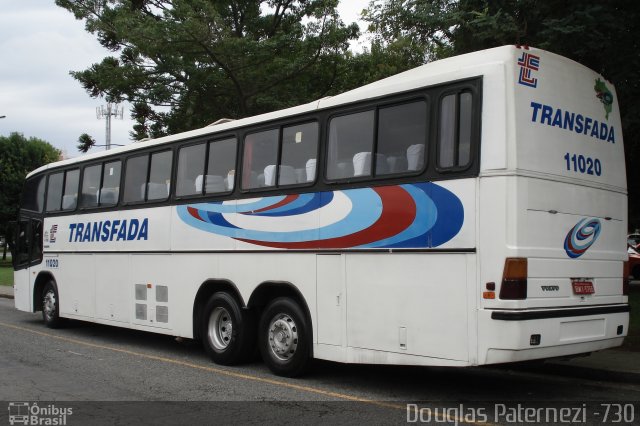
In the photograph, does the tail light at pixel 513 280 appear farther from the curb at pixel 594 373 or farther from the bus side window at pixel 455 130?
the curb at pixel 594 373

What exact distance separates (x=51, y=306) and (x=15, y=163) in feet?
120

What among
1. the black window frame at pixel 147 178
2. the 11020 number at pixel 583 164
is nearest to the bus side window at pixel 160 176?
the black window frame at pixel 147 178

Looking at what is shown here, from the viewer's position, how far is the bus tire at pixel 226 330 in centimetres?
946

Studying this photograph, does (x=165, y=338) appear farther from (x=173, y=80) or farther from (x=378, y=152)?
(x=173, y=80)

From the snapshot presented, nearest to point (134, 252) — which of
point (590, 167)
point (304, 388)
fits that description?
point (304, 388)

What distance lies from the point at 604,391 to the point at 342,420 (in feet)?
11.3

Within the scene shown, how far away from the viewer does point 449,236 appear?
6941mm

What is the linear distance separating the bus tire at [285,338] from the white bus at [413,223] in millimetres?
29

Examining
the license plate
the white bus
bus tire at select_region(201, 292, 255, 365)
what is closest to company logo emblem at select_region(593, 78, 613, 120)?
the white bus

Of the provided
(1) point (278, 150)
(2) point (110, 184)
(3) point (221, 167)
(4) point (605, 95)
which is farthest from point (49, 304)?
(4) point (605, 95)

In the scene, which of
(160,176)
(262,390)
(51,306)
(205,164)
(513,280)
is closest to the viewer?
(513,280)

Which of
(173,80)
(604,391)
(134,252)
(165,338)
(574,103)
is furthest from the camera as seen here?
(173,80)

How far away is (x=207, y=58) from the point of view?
2009 centimetres

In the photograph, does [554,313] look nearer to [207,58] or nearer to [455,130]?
[455,130]
